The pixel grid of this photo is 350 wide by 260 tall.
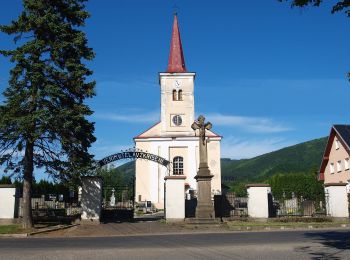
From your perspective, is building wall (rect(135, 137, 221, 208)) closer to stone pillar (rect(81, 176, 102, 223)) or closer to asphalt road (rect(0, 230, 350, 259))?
stone pillar (rect(81, 176, 102, 223))

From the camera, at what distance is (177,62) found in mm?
54406

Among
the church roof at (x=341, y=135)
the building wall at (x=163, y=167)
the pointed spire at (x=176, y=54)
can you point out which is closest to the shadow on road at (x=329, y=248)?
the church roof at (x=341, y=135)

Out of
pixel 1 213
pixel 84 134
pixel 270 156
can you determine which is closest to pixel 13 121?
pixel 84 134

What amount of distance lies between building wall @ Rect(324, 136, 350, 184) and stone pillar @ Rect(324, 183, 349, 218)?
18266 millimetres

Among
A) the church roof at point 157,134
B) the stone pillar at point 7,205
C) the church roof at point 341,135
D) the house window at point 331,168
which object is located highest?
the church roof at point 157,134

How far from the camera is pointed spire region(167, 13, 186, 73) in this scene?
53.9m

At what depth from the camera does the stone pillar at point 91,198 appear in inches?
830

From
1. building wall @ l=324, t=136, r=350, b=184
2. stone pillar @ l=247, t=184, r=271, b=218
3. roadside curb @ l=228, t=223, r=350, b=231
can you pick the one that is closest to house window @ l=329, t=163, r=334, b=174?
building wall @ l=324, t=136, r=350, b=184

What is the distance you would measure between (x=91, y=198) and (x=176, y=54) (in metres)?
36.0

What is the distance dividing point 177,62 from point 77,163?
36299 millimetres

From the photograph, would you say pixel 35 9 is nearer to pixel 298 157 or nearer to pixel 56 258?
pixel 56 258

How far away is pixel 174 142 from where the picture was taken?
51250 mm

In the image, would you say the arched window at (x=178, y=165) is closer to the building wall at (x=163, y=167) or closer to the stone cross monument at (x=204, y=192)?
the building wall at (x=163, y=167)

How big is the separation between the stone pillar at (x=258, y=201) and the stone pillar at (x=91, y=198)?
740cm
